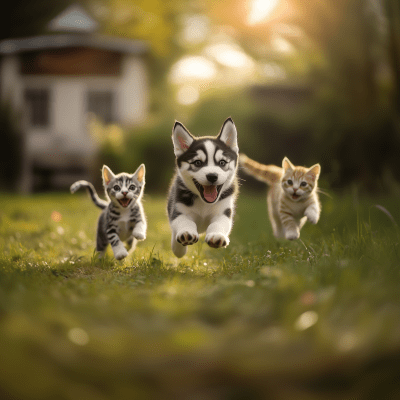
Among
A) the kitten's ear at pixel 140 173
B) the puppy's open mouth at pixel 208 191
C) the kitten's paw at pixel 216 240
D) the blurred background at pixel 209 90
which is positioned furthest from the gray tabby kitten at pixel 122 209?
the blurred background at pixel 209 90

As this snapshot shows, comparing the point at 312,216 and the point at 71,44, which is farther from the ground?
the point at 71,44

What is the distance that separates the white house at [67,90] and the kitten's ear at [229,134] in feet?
41.0

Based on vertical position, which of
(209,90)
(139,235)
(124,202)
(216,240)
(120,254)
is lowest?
(216,240)

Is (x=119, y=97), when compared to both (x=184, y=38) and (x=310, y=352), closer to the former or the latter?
(x=184, y=38)

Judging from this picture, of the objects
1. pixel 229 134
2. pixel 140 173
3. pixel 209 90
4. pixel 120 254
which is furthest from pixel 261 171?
pixel 209 90

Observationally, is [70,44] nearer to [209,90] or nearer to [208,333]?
[209,90]

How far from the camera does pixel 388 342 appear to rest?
167 centimetres

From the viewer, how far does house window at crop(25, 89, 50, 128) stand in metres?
16.1

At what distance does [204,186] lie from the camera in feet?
10.00

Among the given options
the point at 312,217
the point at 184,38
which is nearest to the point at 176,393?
the point at 312,217

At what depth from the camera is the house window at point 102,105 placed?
52.4 feet

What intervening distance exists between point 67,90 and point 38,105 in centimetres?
138

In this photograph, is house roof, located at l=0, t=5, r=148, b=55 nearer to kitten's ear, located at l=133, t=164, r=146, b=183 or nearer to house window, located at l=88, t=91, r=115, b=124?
house window, located at l=88, t=91, r=115, b=124

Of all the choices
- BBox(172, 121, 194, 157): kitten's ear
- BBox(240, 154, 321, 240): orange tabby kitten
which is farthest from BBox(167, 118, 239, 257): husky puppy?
BBox(240, 154, 321, 240): orange tabby kitten
